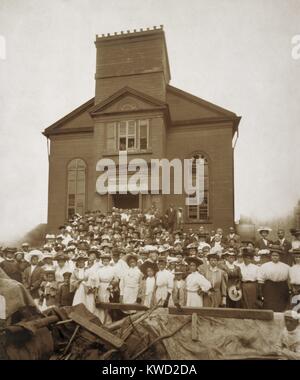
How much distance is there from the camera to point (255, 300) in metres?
6.48

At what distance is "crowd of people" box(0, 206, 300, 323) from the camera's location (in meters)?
6.52

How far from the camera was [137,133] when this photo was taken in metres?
13.0

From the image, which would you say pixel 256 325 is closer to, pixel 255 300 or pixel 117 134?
pixel 255 300

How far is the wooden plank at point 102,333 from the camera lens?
5500mm

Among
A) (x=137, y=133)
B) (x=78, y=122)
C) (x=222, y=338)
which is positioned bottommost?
(x=222, y=338)

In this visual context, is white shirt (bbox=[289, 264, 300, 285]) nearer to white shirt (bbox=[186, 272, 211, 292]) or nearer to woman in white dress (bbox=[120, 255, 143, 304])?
white shirt (bbox=[186, 272, 211, 292])

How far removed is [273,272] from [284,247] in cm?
86

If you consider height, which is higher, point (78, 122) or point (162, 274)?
point (78, 122)

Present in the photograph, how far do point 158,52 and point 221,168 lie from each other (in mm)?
4753

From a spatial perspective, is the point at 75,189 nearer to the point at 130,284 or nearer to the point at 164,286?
the point at 130,284

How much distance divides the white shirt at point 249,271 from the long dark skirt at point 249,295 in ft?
0.30

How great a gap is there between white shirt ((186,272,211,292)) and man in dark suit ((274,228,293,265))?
57.7 inches

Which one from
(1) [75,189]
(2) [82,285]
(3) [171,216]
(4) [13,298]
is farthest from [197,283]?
(1) [75,189]

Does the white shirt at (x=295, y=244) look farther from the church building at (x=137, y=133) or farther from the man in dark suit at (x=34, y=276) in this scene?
the man in dark suit at (x=34, y=276)
